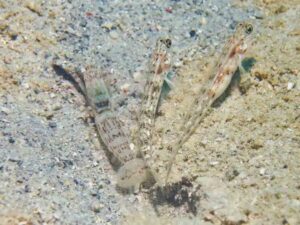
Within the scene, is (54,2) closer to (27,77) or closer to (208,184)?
(27,77)

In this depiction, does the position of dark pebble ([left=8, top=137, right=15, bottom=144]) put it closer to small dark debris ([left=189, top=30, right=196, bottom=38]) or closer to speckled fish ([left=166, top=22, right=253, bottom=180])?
speckled fish ([left=166, top=22, right=253, bottom=180])

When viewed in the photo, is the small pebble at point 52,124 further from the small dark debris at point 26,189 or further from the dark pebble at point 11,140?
the small dark debris at point 26,189

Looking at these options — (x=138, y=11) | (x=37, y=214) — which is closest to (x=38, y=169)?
(x=37, y=214)

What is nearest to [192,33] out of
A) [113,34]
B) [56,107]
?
[113,34]

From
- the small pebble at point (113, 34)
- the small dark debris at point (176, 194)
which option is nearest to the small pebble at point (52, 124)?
the small dark debris at point (176, 194)

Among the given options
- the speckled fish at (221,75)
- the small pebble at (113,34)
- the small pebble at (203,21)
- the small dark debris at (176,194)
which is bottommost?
the small dark debris at (176,194)

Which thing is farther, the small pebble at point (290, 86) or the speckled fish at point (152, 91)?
the small pebble at point (290, 86)

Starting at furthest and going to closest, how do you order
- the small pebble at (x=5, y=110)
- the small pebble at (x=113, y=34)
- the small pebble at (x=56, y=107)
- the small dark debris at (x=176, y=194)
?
the small pebble at (x=113, y=34)
the small pebble at (x=56, y=107)
the small pebble at (x=5, y=110)
the small dark debris at (x=176, y=194)
